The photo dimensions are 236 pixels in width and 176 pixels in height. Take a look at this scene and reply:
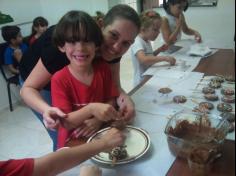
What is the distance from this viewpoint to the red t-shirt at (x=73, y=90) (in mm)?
838

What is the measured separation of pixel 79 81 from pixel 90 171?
0.35 m

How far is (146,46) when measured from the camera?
5.24 feet

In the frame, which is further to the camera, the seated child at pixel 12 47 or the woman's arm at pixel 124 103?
the seated child at pixel 12 47

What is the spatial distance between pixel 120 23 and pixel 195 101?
39cm

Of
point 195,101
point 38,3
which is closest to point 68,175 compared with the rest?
point 195,101

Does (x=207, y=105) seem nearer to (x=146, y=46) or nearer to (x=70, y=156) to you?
(x=70, y=156)

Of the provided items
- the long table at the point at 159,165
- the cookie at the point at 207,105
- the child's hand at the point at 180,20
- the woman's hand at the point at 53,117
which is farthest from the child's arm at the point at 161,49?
the woman's hand at the point at 53,117

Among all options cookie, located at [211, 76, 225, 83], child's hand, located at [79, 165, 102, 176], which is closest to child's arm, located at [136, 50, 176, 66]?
cookie, located at [211, 76, 225, 83]

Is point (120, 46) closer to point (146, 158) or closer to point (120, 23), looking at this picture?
point (120, 23)

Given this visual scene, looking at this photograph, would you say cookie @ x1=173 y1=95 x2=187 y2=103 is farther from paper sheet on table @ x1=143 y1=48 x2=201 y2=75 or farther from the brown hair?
the brown hair

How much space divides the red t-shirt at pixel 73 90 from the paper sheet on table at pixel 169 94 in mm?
163


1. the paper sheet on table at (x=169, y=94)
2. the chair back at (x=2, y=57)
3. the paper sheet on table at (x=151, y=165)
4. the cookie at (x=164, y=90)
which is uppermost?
the cookie at (x=164, y=90)

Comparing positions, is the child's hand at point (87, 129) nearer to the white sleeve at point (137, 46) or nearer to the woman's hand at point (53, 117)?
the woman's hand at point (53, 117)

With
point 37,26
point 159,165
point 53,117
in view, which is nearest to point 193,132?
point 159,165
